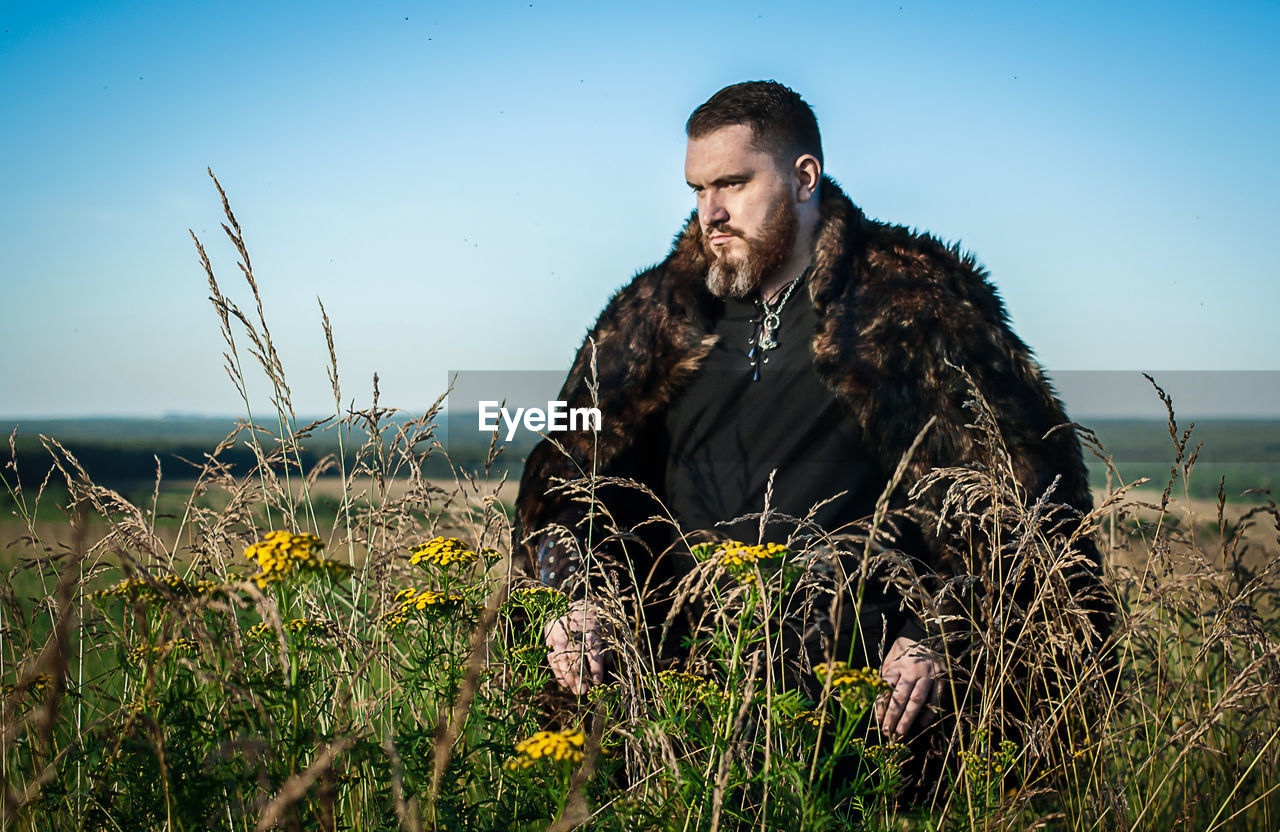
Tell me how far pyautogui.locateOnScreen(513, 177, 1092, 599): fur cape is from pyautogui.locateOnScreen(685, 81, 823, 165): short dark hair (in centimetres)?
25

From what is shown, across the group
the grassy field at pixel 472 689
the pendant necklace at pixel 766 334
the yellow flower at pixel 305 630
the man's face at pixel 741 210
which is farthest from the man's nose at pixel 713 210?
the yellow flower at pixel 305 630

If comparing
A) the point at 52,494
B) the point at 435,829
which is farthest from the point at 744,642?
the point at 52,494

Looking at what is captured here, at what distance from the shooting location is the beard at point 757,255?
143 inches

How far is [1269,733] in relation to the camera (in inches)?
99.8

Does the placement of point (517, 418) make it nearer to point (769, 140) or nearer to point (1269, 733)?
point (769, 140)

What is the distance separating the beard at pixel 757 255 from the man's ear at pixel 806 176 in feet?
0.34

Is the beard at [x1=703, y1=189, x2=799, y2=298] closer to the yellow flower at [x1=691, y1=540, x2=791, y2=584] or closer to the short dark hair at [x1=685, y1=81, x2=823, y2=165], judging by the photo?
the short dark hair at [x1=685, y1=81, x2=823, y2=165]

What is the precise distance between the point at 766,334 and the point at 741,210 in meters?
0.56

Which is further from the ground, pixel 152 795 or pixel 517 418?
pixel 517 418

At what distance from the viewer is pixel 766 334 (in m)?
3.66

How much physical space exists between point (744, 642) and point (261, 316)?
1.66m

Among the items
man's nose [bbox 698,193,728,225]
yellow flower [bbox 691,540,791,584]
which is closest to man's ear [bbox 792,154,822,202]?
man's nose [bbox 698,193,728,225]

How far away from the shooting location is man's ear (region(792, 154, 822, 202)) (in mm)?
3785

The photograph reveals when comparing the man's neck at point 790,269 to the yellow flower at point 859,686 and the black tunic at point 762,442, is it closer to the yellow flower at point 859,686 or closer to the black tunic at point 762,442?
the black tunic at point 762,442
